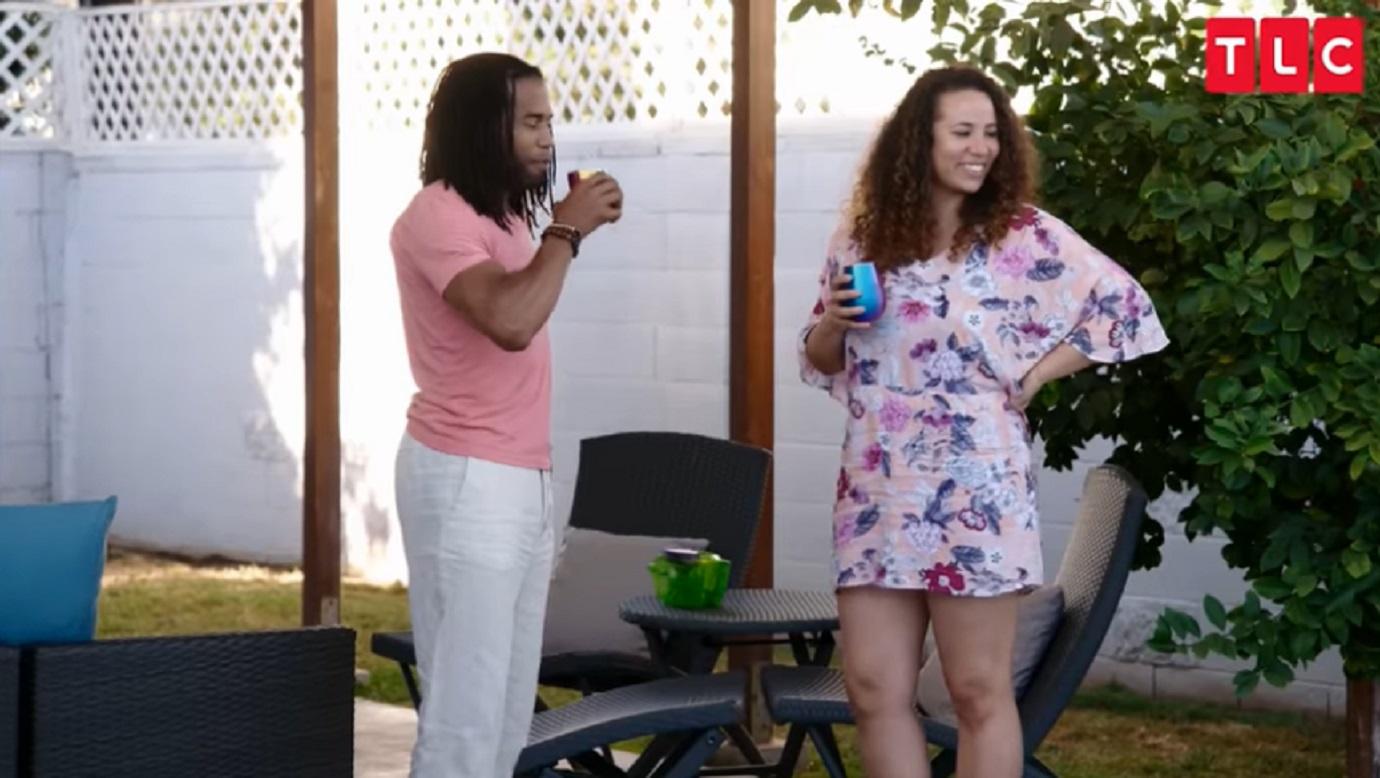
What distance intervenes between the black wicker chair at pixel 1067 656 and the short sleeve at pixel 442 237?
0.99 meters

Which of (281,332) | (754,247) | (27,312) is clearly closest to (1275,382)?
(754,247)

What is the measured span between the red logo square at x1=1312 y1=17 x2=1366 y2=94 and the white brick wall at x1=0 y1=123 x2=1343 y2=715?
2624 mm

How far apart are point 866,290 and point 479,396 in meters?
0.59

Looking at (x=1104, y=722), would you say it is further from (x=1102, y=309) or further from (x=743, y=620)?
(x=1102, y=309)

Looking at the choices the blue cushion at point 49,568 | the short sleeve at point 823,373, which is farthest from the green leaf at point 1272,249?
the blue cushion at point 49,568

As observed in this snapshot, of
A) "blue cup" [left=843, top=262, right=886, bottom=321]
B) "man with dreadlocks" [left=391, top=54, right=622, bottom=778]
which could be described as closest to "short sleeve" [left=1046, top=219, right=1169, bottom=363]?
"blue cup" [left=843, top=262, right=886, bottom=321]

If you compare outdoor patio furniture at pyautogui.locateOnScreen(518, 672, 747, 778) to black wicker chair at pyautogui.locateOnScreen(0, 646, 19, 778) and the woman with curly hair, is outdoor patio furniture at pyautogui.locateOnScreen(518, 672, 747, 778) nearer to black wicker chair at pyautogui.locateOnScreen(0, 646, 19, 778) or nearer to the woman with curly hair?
the woman with curly hair

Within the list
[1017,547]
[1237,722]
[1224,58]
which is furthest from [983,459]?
[1237,722]

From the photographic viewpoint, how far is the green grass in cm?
618

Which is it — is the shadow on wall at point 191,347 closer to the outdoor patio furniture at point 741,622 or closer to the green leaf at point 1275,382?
the outdoor patio furniture at point 741,622

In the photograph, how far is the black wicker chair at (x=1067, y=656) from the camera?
4.23 metres

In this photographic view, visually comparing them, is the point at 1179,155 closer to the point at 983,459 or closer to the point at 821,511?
the point at 983,459

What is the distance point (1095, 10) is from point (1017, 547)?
1799mm

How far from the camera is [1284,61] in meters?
4.77
